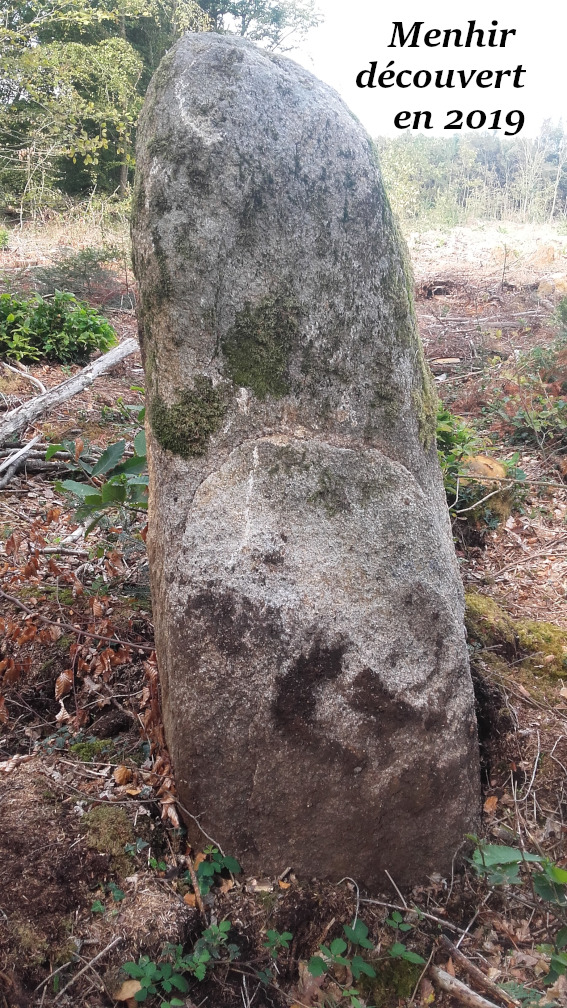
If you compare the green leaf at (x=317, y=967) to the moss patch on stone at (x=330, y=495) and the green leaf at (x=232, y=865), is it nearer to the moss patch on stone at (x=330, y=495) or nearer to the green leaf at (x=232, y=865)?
the green leaf at (x=232, y=865)

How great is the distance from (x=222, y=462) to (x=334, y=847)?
3.71ft

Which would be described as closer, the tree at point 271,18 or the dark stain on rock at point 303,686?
the dark stain on rock at point 303,686

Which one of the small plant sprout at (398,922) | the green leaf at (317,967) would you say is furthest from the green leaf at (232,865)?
the small plant sprout at (398,922)

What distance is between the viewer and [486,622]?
2.71 meters

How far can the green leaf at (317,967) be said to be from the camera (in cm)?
159

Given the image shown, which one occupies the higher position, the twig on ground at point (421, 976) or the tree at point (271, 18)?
the tree at point (271, 18)

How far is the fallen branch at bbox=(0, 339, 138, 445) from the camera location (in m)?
4.39

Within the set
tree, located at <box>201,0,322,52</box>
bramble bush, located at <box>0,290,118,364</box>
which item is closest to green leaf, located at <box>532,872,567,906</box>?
bramble bush, located at <box>0,290,118,364</box>

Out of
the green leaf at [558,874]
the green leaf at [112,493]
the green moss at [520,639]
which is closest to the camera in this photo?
the green leaf at [558,874]

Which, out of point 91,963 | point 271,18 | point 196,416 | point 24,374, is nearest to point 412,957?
point 91,963

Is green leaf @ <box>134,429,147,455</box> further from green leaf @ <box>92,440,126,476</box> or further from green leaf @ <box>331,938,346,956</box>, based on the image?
green leaf @ <box>331,938,346,956</box>

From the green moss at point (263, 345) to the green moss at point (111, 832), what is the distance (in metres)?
1.30

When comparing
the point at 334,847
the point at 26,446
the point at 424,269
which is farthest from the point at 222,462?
the point at 424,269

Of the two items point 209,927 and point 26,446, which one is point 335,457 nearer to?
point 209,927
